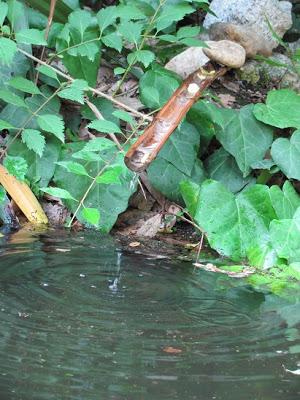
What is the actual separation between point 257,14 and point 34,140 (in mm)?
2248

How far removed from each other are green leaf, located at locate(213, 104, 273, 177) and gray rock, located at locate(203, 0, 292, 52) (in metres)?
1.04

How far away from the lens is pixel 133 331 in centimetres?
270

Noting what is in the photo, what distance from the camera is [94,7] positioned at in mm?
5742

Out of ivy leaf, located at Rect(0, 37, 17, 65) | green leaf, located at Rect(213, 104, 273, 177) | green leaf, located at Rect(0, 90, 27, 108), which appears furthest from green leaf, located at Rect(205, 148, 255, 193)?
ivy leaf, located at Rect(0, 37, 17, 65)

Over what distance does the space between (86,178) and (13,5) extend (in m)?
1.12

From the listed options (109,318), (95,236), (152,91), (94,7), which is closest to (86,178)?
(95,236)

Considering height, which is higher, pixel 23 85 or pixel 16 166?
pixel 23 85

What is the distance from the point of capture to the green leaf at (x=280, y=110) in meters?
4.48

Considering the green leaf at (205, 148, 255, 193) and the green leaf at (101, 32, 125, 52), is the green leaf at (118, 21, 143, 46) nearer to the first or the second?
the green leaf at (101, 32, 125, 52)

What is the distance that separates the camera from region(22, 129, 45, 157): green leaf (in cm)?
400

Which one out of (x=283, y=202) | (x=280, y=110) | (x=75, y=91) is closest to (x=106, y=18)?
(x=75, y=91)

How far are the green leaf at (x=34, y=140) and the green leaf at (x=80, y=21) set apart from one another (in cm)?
70

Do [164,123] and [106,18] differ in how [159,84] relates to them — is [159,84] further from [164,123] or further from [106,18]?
[164,123]

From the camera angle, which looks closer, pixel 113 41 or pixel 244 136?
pixel 113 41
